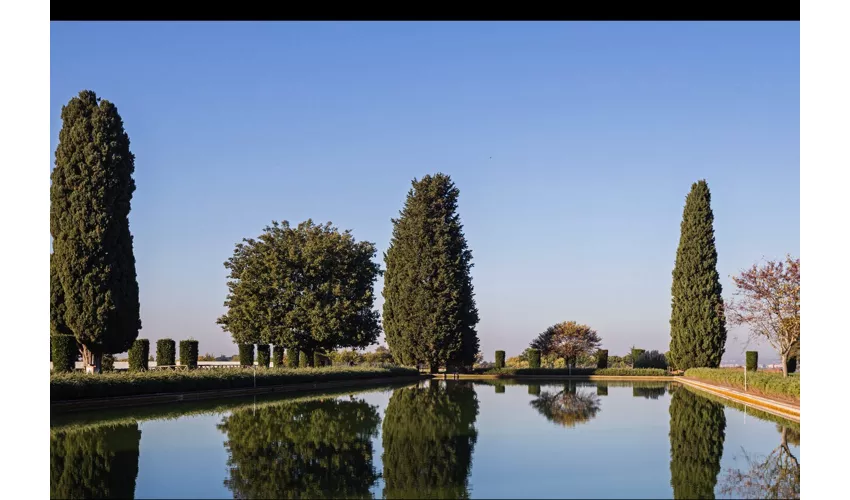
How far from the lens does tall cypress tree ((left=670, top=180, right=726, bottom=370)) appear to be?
3062 cm

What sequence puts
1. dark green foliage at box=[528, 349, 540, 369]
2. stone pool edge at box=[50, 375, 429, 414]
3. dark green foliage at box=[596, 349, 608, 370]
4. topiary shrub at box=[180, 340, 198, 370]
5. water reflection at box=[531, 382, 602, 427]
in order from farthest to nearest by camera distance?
dark green foliage at box=[528, 349, 540, 369] < dark green foliage at box=[596, 349, 608, 370] < topiary shrub at box=[180, 340, 198, 370] < stone pool edge at box=[50, 375, 429, 414] < water reflection at box=[531, 382, 602, 427]

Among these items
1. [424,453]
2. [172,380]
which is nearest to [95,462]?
[424,453]

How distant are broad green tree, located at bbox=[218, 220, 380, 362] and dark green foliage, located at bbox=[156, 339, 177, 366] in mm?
4181

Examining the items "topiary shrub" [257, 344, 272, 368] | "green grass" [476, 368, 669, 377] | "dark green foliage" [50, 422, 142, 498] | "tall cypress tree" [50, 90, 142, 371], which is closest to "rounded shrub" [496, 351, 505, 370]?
"green grass" [476, 368, 669, 377]

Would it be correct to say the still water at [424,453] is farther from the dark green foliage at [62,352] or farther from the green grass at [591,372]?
the green grass at [591,372]

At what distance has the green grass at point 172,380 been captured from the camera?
15.7m

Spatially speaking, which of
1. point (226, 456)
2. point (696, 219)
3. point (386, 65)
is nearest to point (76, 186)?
point (386, 65)

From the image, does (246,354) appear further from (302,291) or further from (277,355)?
(302,291)

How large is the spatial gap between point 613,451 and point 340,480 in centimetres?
393

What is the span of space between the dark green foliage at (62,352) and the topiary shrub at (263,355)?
10.8 metres

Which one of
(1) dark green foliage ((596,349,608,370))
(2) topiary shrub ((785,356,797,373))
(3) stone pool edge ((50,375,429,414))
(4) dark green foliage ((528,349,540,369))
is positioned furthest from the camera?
(4) dark green foliage ((528,349,540,369))

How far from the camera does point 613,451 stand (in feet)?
32.5

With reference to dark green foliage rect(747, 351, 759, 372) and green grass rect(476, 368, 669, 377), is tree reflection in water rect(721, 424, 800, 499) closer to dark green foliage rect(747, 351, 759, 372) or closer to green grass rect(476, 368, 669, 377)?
green grass rect(476, 368, 669, 377)

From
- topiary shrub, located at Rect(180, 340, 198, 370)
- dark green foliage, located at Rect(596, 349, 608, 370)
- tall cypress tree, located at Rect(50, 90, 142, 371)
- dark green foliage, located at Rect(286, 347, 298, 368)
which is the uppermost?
tall cypress tree, located at Rect(50, 90, 142, 371)
